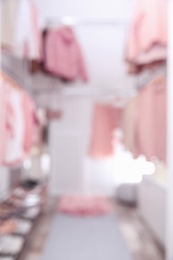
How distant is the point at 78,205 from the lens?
391 centimetres

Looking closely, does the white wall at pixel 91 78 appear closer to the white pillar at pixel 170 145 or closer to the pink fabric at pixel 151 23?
the pink fabric at pixel 151 23

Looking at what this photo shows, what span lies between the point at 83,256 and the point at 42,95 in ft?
7.94

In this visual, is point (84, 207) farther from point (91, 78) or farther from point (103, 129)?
point (91, 78)

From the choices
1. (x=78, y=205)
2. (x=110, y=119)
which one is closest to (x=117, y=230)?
(x=78, y=205)

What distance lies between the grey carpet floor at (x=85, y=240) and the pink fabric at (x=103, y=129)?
1.29m

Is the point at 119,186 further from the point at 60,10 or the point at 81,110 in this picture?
the point at 60,10

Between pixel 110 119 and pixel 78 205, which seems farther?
pixel 110 119

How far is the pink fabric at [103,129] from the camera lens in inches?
170

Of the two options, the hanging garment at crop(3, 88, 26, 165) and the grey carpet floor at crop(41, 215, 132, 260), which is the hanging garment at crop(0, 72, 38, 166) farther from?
the grey carpet floor at crop(41, 215, 132, 260)

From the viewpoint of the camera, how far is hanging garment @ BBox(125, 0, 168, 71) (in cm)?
170

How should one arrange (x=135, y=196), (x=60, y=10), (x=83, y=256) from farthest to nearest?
1. (x=135, y=196)
2. (x=60, y=10)
3. (x=83, y=256)

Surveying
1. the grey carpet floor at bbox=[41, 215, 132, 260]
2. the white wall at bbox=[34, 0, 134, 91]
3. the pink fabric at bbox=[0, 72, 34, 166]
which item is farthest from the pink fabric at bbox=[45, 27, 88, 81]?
the grey carpet floor at bbox=[41, 215, 132, 260]

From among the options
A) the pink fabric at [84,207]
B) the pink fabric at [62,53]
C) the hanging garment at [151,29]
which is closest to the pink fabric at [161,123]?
the hanging garment at [151,29]

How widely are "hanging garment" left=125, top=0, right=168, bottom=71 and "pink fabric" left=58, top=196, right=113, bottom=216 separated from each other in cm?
Answer: 236
